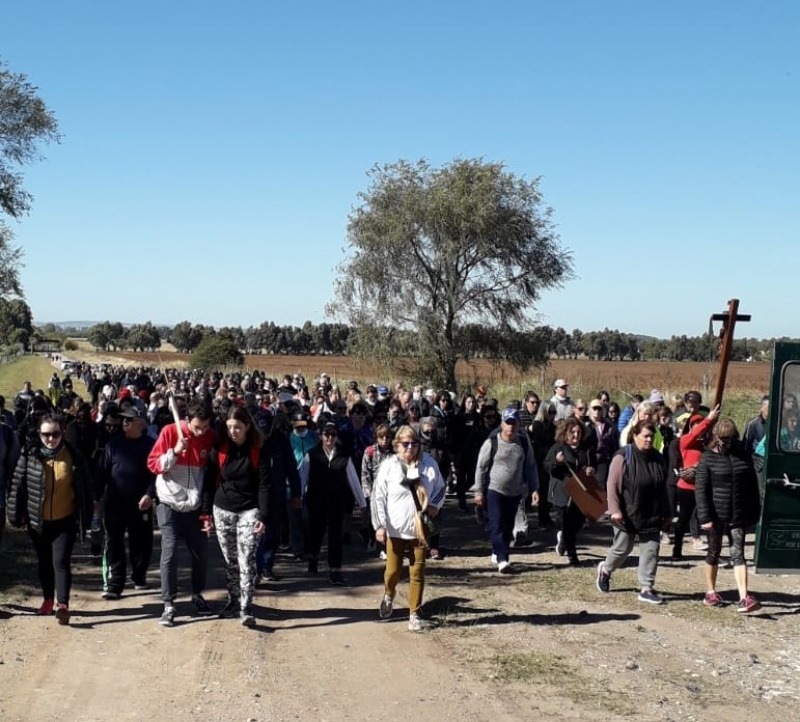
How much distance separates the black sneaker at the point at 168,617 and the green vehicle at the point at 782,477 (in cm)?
506

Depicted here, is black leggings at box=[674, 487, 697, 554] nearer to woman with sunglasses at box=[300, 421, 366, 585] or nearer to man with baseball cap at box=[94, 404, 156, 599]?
woman with sunglasses at box=[300, 421, 366, 585]

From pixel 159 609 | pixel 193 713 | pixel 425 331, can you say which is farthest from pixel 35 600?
pixel 425 331

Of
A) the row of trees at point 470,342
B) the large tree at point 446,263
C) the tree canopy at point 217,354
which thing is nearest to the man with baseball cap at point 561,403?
the row of trees at point 470,342

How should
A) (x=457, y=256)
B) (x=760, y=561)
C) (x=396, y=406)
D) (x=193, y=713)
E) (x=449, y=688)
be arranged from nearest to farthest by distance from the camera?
(x=193, y=713), (x=449, y=688), (x=760, y=561), (x=396, y=406), (x=457, y=256)

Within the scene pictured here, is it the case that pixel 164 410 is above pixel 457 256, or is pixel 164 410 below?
below

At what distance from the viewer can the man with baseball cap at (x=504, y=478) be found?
392 inches

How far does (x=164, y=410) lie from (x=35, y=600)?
18.8 ft

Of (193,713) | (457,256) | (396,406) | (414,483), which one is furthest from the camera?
(457,256)

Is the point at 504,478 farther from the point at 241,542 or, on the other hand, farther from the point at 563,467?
the point at 241,542

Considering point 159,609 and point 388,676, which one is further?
point 159,609

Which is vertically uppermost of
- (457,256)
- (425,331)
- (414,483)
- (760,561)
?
(457,256)

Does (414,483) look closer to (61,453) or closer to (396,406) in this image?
(61,453)

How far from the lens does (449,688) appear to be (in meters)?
6.40

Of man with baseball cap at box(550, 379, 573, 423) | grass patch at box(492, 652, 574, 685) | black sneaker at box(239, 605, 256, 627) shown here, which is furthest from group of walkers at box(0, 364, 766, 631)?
man with baseball cap at box(550, 379, 573, 423)
